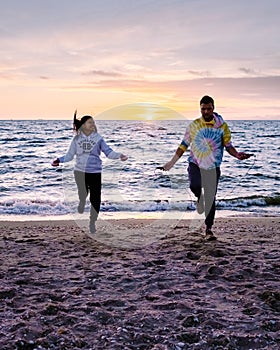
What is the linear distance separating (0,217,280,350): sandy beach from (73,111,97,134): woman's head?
1.84m

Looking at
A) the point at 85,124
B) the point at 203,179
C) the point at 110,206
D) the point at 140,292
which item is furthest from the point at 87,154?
the point at 110,206

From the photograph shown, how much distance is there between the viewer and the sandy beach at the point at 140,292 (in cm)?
407

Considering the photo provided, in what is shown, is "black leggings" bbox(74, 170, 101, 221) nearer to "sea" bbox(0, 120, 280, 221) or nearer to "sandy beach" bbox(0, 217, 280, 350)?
"sea" bbox(0, 120, 280, 221)

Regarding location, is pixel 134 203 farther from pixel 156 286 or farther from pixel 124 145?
pixel 156 286

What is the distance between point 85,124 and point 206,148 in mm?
2079

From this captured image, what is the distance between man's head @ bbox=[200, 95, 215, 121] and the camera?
6.98m

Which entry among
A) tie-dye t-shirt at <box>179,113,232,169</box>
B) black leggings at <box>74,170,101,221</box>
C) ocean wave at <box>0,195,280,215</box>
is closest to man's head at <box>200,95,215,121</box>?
tie-dye t-shirt at <box>179,113,232,169</box>

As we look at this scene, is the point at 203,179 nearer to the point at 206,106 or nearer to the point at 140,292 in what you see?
the point at 206,106

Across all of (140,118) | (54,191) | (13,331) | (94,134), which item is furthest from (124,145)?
(54,191)

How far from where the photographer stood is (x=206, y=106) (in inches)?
275

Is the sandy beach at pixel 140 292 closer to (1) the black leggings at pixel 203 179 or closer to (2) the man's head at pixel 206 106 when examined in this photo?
(1) the black leggings at pixel 203 179

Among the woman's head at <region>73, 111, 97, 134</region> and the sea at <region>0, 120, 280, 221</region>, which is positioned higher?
the woman's head at <region>73, 111, 97, 134</region>

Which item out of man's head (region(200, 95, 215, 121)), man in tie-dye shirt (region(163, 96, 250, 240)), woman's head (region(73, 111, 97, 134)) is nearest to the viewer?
man's head (region(200, 95, 215, 121))

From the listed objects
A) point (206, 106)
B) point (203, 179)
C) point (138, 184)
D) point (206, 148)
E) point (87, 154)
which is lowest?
point (138, 184)
